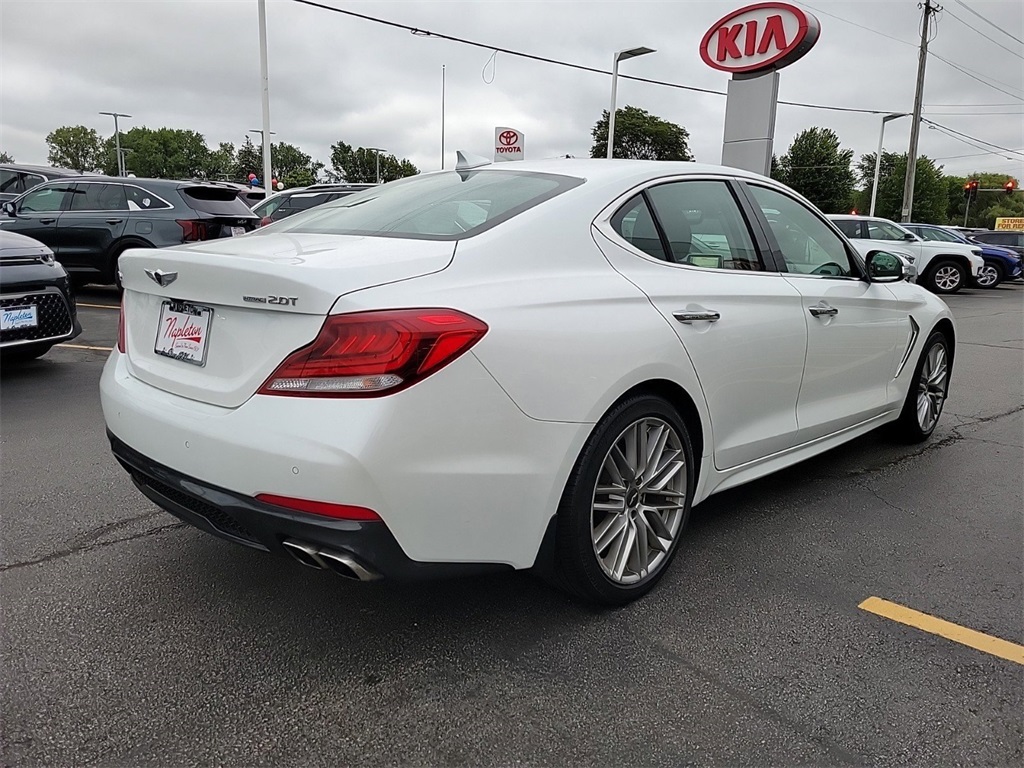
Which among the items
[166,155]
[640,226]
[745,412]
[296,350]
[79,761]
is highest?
[166,155]

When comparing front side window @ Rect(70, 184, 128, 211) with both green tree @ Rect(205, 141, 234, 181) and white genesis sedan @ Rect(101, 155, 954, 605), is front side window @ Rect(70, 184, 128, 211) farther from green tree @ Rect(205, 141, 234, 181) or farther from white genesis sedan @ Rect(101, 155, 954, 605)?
green tree @ Rect(205, 141, 234, 181)

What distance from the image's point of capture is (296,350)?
81.3 inches

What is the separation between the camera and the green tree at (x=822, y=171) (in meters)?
61.5

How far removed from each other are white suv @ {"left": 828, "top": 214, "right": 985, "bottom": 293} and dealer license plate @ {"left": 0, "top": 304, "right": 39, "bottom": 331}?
15340 millimetres

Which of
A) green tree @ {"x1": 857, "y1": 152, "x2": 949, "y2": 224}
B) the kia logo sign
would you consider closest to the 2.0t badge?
the kia logo sign

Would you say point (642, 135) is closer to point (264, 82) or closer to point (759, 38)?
point (264, 82)

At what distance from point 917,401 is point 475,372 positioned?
3.56m

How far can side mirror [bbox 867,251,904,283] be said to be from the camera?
404 cm

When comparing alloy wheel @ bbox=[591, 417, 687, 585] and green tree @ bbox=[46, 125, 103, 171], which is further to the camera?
green tree @ bbox=[46, 125, 103, 171]

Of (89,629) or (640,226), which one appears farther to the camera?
(640,226)

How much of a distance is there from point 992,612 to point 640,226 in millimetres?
1826

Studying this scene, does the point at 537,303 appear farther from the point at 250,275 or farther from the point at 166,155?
the point at 166,155

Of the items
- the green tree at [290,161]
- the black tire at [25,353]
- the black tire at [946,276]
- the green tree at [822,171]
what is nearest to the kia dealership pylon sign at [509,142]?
the black tire at [946,276]

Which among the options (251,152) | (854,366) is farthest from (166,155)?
(854,366)
